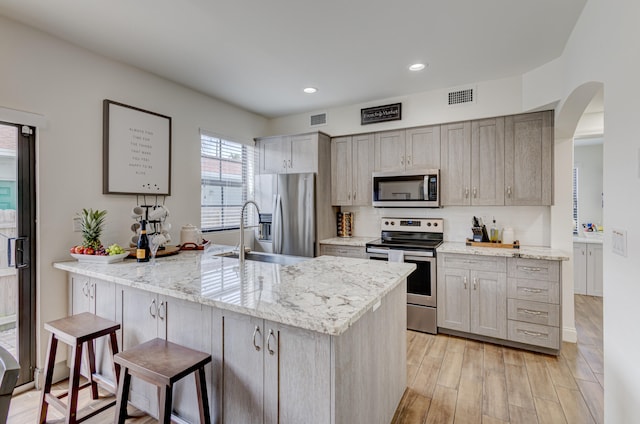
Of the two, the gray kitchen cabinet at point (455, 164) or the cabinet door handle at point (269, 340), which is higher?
the gray kitchen cabinet at point (455, 164)

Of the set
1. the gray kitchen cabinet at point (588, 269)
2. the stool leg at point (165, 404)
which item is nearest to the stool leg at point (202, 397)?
the stool leg at point (165, 404)

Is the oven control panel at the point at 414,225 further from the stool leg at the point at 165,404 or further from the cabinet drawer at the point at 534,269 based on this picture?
the stool leg at the point at 165,404

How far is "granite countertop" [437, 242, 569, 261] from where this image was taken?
9.10 feet

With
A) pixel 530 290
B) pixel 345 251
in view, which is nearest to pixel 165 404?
pixel 345 251

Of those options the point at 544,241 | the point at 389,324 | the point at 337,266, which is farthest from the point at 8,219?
the point at 544,241

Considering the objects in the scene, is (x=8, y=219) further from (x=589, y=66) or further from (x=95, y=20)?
(x=589, y=66)

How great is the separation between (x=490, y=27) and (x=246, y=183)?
11.0 feet

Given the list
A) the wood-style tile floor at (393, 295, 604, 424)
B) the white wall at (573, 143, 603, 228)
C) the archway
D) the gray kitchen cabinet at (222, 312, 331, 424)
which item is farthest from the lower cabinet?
the white wall at (573, 143, 603, 228)

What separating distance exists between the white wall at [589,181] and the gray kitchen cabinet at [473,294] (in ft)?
11.9

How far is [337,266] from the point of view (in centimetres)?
213

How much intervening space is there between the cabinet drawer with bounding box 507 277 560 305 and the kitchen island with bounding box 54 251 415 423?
150 cm

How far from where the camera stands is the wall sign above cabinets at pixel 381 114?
382 cm

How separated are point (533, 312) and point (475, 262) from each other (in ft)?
2.16

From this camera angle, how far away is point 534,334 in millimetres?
2857
